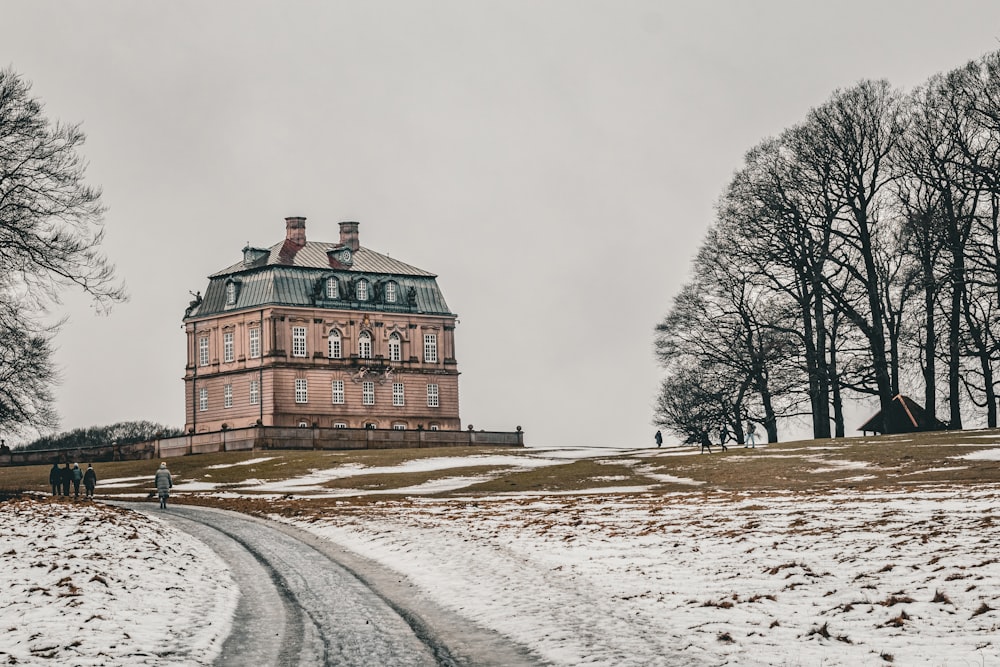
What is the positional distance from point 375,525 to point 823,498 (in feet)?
36.2

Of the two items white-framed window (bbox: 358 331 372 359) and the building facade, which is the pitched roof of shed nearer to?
the building facade

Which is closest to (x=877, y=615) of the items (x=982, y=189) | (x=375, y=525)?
(x=375, y=525)

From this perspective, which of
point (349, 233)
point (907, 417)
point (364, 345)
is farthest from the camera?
point (349, 233)

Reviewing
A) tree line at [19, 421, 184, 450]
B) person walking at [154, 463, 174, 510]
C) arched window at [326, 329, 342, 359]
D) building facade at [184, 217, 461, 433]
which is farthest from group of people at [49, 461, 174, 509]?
tree line at [19, 421, 184, 450]

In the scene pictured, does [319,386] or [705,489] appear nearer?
[705,489]

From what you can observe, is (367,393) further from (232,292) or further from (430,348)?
(232,292)

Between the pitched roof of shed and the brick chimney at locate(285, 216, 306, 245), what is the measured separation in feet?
2.30

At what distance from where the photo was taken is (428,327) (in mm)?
107375

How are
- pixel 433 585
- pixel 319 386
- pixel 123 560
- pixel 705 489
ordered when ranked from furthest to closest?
pixel 319 386 < pixel 705 489 < pixel 123 560 < pixel 433 585

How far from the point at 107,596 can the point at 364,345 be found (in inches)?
3380

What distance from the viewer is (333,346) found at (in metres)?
104

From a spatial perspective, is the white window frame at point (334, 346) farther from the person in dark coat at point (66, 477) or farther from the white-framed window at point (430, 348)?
the person in dark coat at point (66, 477)

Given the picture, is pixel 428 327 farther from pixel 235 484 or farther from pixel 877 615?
pixel 877 615

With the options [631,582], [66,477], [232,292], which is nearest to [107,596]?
[631,582]
